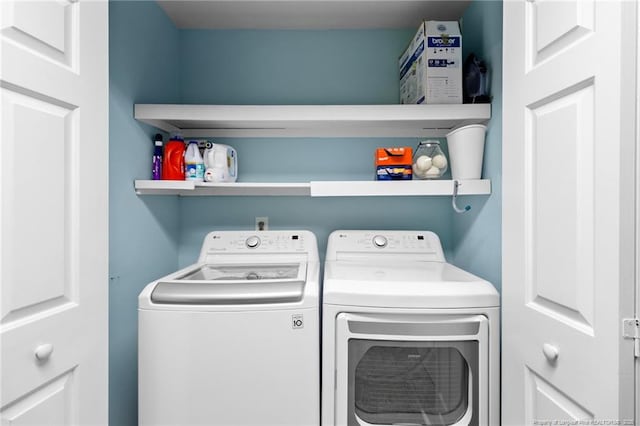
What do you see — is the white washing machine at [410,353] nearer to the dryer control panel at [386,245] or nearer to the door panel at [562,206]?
the door panel at [562,206]

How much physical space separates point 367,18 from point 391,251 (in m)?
1.36

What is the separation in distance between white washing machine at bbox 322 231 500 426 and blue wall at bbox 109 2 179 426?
36.3 inches

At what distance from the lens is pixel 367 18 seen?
2010 millimetres

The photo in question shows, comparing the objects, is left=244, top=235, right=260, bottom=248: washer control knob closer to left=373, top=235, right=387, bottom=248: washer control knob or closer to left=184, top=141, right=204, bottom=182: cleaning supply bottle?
left=184, top=141, right=204, bottom=182: cleaning supply bottle

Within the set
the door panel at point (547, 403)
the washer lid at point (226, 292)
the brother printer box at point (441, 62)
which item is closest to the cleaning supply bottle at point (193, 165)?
the washer lid at point (226, 292)

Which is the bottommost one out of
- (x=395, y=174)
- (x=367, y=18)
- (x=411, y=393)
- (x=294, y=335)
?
(x=411, y=393)

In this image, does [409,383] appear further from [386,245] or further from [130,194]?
[130,194]

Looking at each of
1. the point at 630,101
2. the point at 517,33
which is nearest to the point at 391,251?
the point at 517,33

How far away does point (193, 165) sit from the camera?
5.91ft

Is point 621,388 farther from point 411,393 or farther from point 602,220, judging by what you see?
point 411,393

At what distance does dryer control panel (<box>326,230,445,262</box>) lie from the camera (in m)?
1.93

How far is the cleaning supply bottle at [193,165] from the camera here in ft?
5.91

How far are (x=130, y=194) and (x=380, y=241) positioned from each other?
1303 millimetres

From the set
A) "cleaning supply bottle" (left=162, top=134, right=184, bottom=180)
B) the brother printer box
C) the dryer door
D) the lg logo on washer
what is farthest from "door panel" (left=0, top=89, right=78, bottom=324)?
the brother printer box
